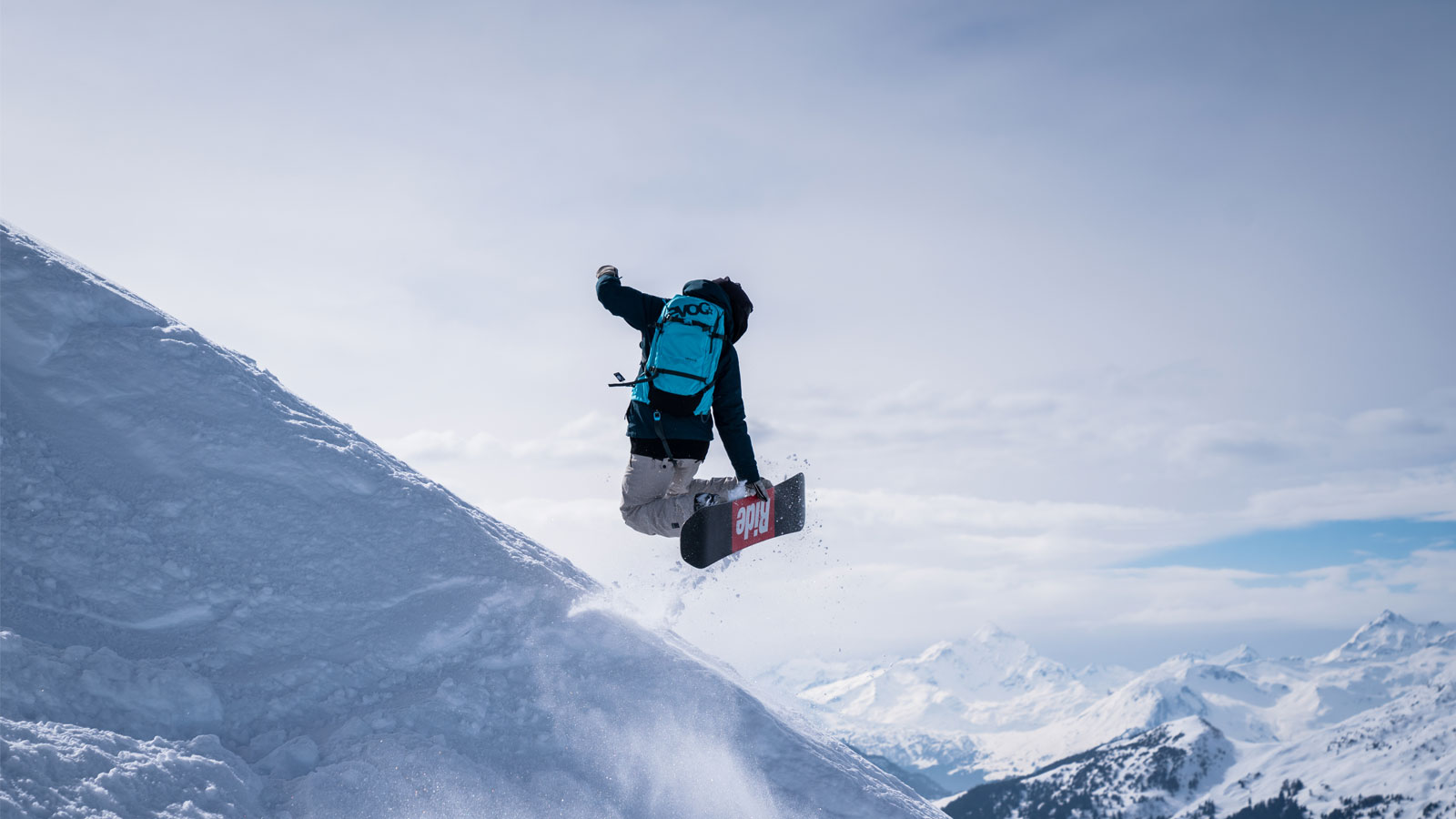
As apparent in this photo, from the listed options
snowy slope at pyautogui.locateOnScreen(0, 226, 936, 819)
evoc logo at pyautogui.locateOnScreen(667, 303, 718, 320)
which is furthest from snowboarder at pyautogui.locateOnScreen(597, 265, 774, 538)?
snowy slope at pyautogui.locateOnScreen(0, 226, 936, 819)

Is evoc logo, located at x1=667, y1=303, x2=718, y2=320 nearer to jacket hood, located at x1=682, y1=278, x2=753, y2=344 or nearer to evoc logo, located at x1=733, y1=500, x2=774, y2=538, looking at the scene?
jacket hood, located at x1=682, y1=278, x2=753, y2=344

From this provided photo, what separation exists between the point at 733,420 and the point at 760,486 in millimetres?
867

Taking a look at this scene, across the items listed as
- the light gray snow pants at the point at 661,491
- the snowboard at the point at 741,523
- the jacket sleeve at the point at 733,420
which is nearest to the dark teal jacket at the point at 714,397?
the jacket sleeve at the point at 733,420

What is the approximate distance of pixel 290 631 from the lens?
12727 millimetres

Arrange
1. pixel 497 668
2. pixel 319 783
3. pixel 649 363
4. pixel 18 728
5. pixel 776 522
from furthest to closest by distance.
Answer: pixel 497 668, pixel 776 522, pixel 319 783, pixel 649 363, pixel 18 728

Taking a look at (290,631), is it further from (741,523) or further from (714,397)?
(714,397)

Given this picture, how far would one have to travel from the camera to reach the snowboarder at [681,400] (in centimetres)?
984

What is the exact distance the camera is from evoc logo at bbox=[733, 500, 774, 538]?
438 inches

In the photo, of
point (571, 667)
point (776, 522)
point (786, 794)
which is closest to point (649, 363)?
point (776, 522)

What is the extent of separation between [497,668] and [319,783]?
287cm

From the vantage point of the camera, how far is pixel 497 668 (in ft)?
43.6

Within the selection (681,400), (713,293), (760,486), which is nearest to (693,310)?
(713,293)

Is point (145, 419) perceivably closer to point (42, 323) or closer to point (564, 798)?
point (42, 323)

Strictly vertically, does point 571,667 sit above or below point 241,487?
below
